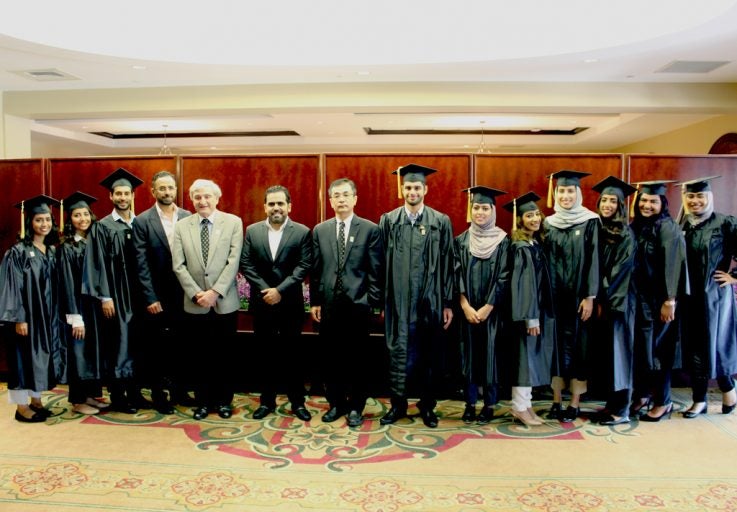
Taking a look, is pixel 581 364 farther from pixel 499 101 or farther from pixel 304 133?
pixel 304 133

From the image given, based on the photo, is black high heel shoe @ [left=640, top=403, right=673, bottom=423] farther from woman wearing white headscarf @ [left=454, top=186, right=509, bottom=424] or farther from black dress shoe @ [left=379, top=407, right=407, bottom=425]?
black dress shoe @ [left=379, top=407, right=407, bottom=425]

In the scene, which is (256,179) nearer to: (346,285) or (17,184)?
(346,285)

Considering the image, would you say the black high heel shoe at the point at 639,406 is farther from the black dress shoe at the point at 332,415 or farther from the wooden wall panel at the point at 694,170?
the black dress shoe at the point at 332,415

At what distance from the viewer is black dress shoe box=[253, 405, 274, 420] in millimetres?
3910

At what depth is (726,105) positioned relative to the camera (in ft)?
23.9

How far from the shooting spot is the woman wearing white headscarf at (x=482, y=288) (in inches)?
147

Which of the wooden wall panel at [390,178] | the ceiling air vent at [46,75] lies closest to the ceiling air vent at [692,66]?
the wooden wall panel at [390,178]

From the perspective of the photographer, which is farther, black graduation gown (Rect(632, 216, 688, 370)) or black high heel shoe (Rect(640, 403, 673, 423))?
black high heel shoe (Rect(640, 403, 673, 423))

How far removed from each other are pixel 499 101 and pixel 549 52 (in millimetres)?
1313

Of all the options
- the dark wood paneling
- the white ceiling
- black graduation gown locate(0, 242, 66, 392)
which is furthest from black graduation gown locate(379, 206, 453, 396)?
the dark wood paneling

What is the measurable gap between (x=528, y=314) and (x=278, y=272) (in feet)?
5.36

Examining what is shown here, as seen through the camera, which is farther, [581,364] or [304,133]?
[304,133]

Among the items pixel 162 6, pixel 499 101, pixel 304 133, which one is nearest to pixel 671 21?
pixel 499 101

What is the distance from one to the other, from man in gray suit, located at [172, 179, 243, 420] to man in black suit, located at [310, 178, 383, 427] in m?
0.56
